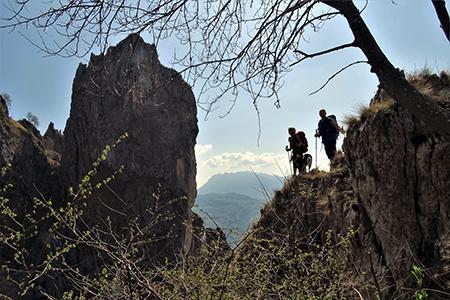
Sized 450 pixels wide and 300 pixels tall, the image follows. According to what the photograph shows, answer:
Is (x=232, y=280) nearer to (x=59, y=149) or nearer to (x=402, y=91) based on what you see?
(x=402, y=91)

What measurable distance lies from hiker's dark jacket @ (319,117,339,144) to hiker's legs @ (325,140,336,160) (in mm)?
105

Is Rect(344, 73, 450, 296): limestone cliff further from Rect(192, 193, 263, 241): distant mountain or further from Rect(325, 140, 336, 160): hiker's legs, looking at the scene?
Rect(325, 140, 336, 160): hiker's legs

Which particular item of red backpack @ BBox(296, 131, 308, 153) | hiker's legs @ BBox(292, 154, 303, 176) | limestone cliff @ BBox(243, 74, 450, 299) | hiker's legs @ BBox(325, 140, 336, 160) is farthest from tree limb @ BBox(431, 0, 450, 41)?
hiker's legs @ BBox(292, 154, 303, 176)

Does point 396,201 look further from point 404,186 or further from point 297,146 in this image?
point 297,146

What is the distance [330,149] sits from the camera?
7195 mm

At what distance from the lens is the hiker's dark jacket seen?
6957 millimetres

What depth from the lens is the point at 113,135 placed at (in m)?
42.6

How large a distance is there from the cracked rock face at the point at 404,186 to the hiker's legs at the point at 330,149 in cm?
224

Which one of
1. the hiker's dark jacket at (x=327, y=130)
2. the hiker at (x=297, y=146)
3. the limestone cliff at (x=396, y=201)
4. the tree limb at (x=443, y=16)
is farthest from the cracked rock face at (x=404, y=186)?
the hiker at (x=297, y=146)

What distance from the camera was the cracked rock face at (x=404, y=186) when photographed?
11.9 ft

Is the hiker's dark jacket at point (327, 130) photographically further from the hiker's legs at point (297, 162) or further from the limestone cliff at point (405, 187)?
the limestone cliff at point (405, 187)

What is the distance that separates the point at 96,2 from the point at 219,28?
46.0 inches

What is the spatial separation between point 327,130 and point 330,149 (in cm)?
54

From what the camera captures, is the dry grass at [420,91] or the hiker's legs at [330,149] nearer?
the dry grass at [420,91]
